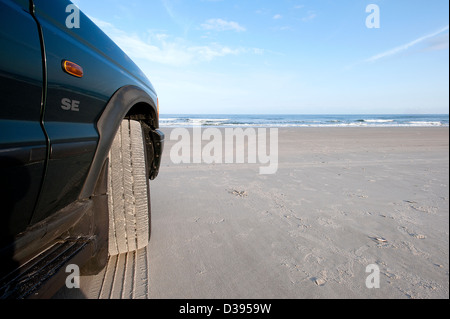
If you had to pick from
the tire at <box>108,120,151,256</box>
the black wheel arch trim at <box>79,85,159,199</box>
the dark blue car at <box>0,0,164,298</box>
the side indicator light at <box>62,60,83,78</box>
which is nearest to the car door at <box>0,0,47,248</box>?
the dark blue car at <box>0,0,164,298</box>

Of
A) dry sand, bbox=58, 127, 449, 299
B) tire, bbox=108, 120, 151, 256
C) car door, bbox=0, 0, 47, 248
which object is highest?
car door, bbox=0, 0, 47, 248

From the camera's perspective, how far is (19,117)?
0.90 metres

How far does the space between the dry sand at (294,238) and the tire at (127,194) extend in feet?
0.58

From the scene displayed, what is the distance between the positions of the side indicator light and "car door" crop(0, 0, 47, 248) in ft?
0.42

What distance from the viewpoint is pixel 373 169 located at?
4949 millimetres

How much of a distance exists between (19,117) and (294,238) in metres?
2.09

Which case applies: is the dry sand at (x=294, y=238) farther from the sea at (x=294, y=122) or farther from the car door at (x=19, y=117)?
the sea at (x=294, y=122)

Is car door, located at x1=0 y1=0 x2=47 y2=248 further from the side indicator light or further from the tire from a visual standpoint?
the tire

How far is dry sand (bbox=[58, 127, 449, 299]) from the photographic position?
65.3 inches

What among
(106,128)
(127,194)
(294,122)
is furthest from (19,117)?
(294,122)

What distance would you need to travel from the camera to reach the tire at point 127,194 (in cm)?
182

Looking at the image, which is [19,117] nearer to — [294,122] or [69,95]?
[69,95]

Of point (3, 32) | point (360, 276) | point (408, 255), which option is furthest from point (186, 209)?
point (3, 32)
